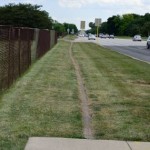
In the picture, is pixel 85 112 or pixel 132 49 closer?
pixel 85 112

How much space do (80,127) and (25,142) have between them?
1.29m

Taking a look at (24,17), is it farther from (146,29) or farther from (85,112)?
(146,29)

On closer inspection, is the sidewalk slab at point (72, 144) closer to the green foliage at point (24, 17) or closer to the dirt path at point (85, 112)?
the dirt path at point (85, 112)

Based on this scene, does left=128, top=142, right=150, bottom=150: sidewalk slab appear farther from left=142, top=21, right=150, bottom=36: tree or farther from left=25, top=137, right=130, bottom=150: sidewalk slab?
left=142, top=21, right=150, bottom=36: tree

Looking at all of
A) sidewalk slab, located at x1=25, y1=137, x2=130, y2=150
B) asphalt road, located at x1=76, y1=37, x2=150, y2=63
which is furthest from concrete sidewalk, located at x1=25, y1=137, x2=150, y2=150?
asphalt road, located at x1=76, y1=37, x2=150, y2=63

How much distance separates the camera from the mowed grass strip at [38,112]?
734 centimetres

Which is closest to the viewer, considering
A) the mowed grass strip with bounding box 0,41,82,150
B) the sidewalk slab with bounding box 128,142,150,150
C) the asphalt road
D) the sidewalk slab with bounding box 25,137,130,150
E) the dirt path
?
the sidewalk slab with bounding box 25,137,130,150

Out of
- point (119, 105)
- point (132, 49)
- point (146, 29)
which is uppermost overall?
point (119, 105)

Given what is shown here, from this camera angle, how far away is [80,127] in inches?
311

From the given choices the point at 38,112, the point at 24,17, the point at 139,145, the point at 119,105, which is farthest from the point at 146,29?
the point at 139,145

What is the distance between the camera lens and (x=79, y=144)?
269 inches

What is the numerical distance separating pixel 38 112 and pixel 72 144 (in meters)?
2.28

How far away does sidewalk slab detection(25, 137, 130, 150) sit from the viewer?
663 centimetres

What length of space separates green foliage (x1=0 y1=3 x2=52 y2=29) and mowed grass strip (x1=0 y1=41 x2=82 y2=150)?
46.7 metres
